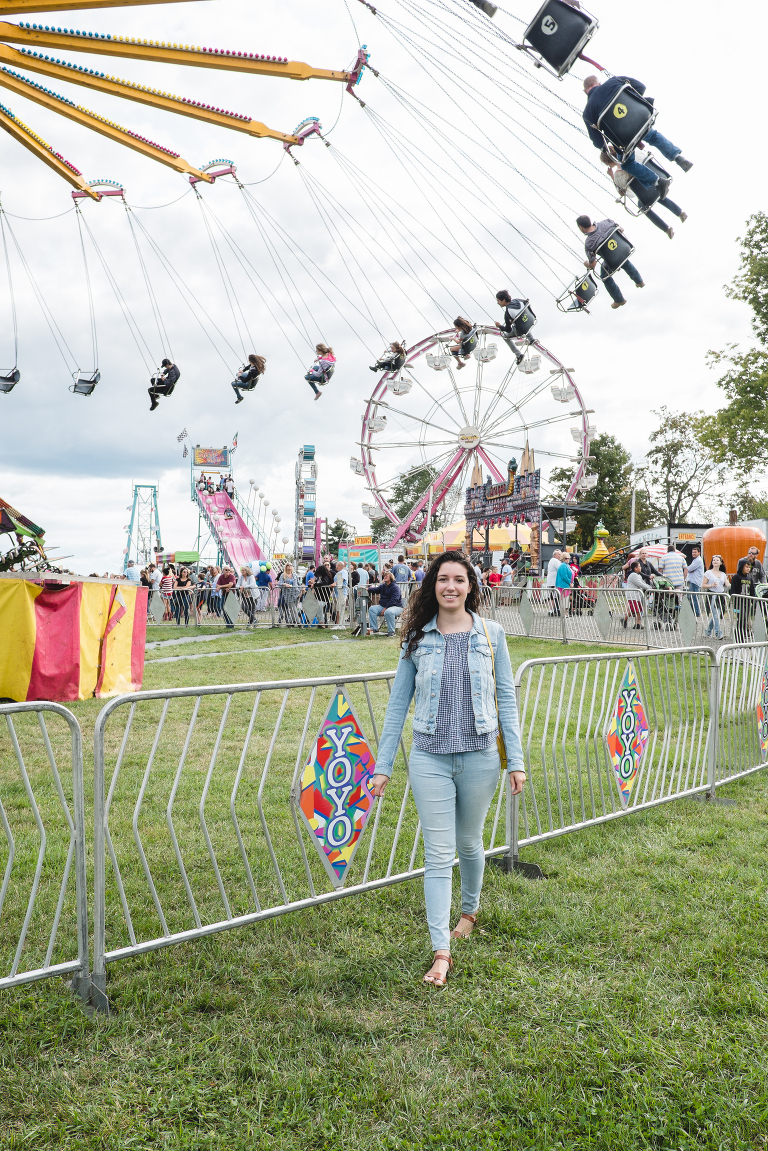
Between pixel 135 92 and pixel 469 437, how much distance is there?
89.2ft

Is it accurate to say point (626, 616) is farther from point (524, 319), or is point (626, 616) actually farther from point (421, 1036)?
point (421, 1036)

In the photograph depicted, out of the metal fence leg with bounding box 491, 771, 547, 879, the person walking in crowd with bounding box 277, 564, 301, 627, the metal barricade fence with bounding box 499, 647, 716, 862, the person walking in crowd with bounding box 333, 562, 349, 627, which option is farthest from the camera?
the person walking in crowd with bounding box 277, 564, 301, 627

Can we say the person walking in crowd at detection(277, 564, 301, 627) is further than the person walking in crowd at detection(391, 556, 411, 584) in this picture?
Yes

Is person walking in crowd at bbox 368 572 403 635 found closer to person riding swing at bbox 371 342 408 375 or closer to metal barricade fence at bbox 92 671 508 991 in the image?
person riding swing at bbox 371 342 408 375

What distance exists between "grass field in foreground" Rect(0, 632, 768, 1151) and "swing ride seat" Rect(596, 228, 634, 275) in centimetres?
893

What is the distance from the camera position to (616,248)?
34.4 ft

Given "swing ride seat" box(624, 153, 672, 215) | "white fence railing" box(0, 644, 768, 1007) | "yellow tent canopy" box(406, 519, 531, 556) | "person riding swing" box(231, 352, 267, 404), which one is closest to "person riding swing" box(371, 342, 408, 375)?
"person riding swing" box(231, 352, 267, 404)

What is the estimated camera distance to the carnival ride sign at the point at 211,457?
68688 mm

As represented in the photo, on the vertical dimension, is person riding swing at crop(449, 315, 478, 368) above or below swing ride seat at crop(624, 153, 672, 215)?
above

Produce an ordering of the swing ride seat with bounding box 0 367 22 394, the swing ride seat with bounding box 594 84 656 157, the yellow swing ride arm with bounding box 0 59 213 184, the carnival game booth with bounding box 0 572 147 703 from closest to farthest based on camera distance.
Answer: the swing ride seat with bounding box 594 84 656 157
the carnival game booth with bounding box 0 572 147 703
the yellow swing ride arm with bounding box 0 59 213 184
the swing ride seat with bounding box 0 367 22 394

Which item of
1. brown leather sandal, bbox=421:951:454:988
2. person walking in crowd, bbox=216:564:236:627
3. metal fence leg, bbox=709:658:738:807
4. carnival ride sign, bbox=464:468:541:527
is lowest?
brown leather sandal, bbox=421:951:454:988

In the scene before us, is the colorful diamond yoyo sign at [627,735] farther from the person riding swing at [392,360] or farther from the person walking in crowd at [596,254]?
the person riding swing at [392,360]

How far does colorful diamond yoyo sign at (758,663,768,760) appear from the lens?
21.3ft

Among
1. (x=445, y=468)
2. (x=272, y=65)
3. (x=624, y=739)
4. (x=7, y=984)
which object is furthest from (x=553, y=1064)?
(x=445, y=468)
